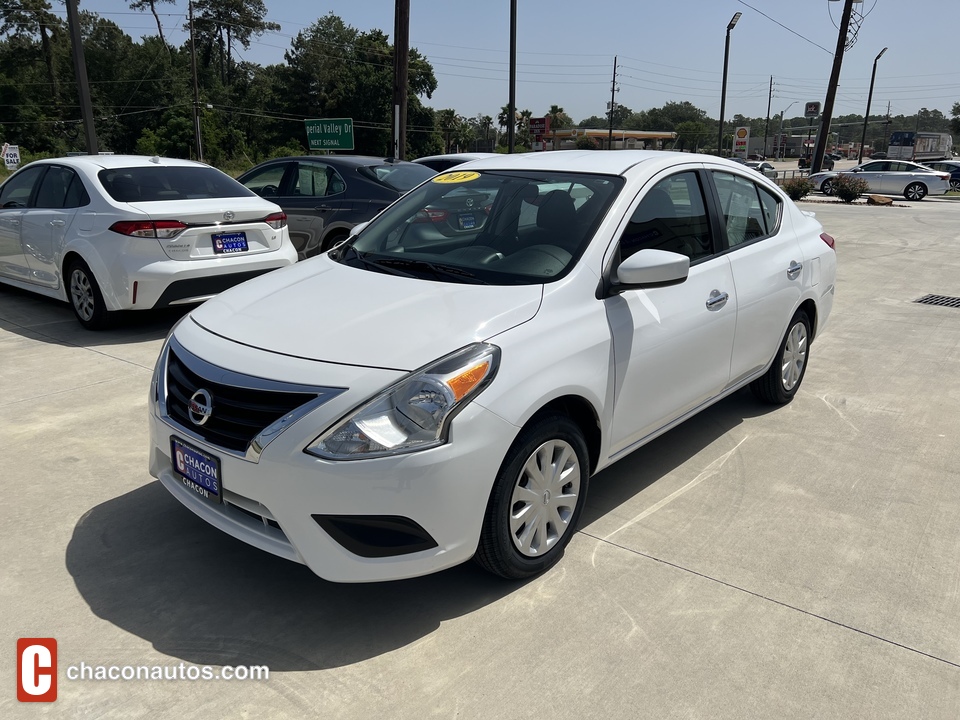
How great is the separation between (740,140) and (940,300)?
6273 centimetres

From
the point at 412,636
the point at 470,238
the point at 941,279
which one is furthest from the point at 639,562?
the point at 941,279

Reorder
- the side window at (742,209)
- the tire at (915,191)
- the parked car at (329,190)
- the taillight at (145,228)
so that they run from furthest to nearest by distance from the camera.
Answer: the tire at (915,191) → the parked car at (329,190) → the taillight at (145,228) → the side window at (742,209)

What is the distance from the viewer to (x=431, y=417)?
2.70m

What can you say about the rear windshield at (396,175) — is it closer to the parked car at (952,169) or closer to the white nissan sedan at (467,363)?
the white nissan sedan at (467,363)

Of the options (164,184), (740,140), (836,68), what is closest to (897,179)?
(836,68)

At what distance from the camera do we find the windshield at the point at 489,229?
11.6 ft

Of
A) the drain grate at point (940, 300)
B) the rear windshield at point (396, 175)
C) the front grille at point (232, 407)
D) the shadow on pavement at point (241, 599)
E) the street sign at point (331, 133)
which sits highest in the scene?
the street sign at point (331, 133)

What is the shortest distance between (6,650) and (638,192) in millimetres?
3197

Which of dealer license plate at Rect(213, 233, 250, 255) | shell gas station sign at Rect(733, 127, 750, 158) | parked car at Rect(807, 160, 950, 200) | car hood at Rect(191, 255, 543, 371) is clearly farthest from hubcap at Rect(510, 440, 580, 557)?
shell gas station sign at Rect(733, 127, 750, 158)

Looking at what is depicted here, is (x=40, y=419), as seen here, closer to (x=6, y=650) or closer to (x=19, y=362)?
(x=19, y=362)

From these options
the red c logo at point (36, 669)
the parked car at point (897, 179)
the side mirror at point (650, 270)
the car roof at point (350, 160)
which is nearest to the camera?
the red c logo at point (36, 669)

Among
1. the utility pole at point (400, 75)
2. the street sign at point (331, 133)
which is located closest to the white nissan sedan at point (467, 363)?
the utility pole at point (400, 75)

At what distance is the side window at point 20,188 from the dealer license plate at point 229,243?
220 centimetres

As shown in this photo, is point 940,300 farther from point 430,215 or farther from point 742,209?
point 430,215
